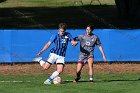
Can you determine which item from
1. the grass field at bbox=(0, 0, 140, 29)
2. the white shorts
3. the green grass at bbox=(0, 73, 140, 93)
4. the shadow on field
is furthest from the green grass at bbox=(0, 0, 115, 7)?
the white shorts

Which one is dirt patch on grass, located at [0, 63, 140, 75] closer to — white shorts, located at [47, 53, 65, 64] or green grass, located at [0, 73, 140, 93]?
green grass, located at [0, 73, 140, 93]

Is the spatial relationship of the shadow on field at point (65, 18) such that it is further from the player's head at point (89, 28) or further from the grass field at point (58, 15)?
the player's head at point (89, 28)

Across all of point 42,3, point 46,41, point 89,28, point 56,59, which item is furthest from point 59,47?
point 42,3

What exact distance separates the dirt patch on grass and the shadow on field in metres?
18.3

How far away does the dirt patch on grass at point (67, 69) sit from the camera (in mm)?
22453

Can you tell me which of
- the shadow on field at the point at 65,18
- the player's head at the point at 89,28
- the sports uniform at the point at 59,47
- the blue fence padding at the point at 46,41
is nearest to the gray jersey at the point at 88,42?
the player's head at the point at 89,28

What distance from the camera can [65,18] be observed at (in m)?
52.7

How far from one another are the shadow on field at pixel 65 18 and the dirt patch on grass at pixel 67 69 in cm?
1831

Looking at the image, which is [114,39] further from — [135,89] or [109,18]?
[109,18]

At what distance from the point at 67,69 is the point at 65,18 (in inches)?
1159

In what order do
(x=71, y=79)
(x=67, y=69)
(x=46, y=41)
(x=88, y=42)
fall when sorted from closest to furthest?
(x=88, y=42), (x=71, y=79), (x=67, y=69), (x=46, y=41)

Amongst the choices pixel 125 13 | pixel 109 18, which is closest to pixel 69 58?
pixel 125 13

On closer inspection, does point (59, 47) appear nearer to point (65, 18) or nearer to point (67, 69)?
point (67, 69)

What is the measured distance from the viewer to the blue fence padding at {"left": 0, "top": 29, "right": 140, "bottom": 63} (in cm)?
2474
